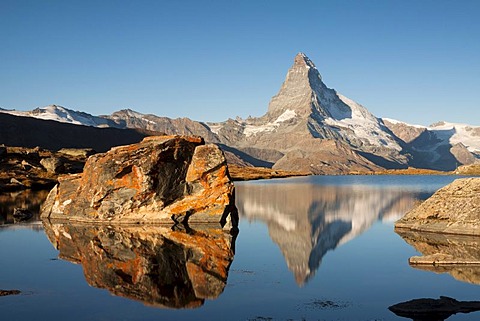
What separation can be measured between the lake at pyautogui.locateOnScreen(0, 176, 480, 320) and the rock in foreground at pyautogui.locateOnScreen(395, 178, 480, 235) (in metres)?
3.01

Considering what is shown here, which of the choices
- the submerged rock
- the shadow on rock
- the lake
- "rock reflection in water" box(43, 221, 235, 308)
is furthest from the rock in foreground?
the submerged rock

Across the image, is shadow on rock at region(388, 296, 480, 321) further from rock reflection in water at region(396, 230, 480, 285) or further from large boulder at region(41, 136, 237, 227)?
large boulder at region(41, 136, 237, 227)

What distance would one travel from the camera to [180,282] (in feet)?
75.8

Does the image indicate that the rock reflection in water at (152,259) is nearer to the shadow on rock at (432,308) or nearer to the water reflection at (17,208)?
the shadow on rock at (432,308)

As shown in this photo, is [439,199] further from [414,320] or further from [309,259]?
[414,320]

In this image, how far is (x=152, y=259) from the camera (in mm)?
28297

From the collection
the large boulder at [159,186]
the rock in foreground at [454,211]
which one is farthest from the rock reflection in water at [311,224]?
the large boulder at [159,186]

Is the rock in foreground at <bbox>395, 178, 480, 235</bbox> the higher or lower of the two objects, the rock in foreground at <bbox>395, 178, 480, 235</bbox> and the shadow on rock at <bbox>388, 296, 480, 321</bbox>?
the higher

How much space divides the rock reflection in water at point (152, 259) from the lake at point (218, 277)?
5 cm

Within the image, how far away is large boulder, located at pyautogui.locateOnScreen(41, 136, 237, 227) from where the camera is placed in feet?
142

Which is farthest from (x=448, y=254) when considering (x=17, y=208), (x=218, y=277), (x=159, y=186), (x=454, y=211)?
(x=17, y=208)

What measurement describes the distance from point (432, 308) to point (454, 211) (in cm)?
2160

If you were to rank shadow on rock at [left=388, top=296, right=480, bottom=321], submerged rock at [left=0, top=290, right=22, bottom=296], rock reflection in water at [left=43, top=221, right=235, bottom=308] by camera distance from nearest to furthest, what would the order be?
shadow on rock at [left=388, top=296, right=480, bottom=321]
rock reflection in water at [left=43, top=221, right=235, bottom=308]
submerged rock at [left=0, top=290, right=22, bottom=296]

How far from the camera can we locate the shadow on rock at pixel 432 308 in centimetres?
1841
